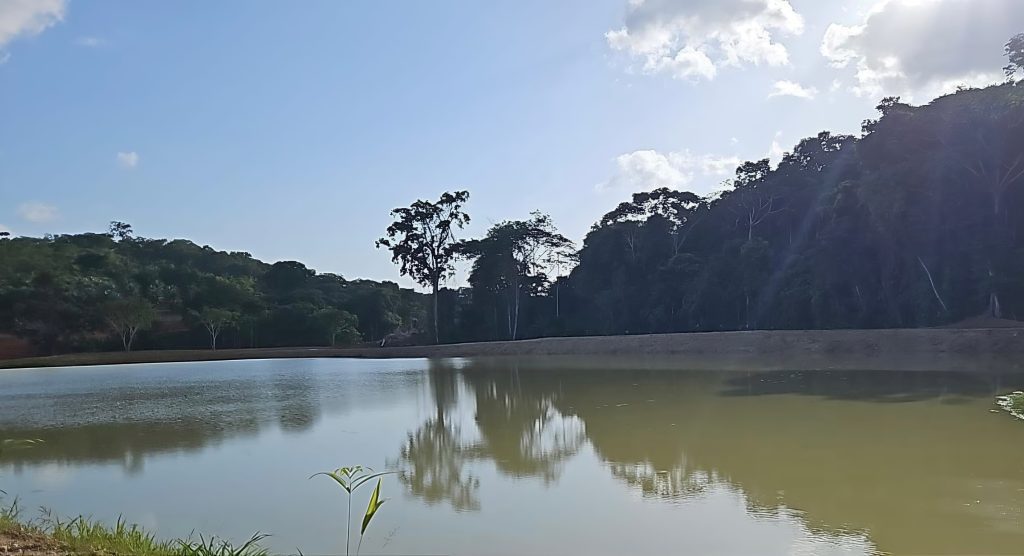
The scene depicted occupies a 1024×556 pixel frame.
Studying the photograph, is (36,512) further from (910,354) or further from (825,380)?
(910,354)

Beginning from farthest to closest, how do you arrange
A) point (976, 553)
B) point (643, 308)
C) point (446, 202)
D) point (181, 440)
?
point (446, 202) → point (643, 308) → point (181, 440) → point (976, 553)

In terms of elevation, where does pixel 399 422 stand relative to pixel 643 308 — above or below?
below

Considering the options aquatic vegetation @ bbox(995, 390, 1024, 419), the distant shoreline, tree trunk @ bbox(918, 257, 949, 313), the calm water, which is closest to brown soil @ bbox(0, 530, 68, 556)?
the calm water

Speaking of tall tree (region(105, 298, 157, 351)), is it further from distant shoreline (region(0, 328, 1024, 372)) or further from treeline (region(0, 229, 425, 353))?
distant shoreline (region(0, 328, 1024, 372))

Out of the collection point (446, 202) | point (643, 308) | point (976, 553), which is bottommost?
point (976, 553)

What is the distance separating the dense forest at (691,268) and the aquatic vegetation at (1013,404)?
578 inches

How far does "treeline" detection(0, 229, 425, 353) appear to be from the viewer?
37.8 m

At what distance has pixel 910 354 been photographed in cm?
2192

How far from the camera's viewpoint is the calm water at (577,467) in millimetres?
5391

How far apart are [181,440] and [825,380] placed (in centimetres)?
1266

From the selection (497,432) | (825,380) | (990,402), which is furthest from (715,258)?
(497,432)

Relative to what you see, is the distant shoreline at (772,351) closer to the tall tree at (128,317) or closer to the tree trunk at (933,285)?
the tall tree at (128,317)

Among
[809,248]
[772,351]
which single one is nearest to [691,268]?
[809,248]

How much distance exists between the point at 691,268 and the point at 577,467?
96.5ft
